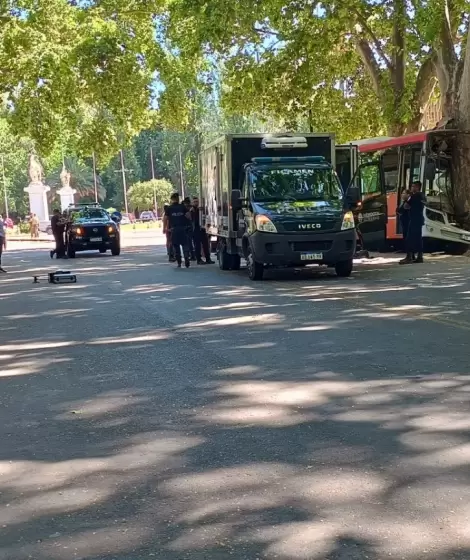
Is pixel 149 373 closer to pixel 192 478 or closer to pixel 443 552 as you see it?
pixel 192 478

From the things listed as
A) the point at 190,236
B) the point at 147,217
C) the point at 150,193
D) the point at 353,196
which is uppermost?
→ the point at 150,193

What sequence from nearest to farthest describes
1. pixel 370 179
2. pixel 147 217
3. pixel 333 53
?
1. pixel 370 179
2. pixel 333 53
3. pixel 147 217

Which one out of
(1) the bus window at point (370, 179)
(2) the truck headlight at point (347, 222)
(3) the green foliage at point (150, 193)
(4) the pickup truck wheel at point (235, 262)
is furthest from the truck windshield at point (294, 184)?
(3) the green foliage at point (150, 193)

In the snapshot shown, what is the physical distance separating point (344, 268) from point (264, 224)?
1950mm

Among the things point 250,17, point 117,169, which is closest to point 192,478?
point 250,17

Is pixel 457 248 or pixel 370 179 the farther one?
pixel 370 179

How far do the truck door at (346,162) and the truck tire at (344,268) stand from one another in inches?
235

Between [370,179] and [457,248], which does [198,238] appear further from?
[457,248]

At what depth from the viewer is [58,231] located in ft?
96.8

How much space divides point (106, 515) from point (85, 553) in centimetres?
47

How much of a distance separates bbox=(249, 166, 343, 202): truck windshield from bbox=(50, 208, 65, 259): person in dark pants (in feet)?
43.2

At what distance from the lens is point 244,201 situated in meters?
17.1

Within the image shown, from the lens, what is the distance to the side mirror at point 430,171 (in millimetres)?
22322

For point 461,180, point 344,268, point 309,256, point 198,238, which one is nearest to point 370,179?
point 461,180
